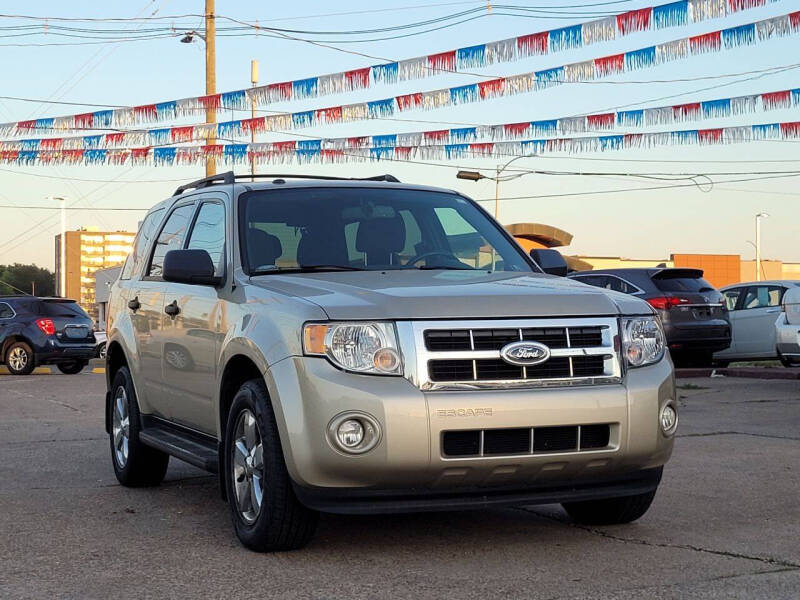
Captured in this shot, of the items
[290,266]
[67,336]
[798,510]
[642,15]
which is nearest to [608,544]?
[798,510]

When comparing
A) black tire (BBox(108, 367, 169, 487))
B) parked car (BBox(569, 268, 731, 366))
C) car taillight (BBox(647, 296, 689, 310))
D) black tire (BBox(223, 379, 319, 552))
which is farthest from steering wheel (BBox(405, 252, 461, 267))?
car taillight (BBox(647, 296, 689, 310))

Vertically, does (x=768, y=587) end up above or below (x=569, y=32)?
below

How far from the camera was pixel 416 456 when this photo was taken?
5133 millimetres

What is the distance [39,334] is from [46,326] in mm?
212

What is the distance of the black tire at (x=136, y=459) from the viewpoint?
307 inches

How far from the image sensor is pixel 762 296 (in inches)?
821

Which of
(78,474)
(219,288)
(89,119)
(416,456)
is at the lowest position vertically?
(78,474)

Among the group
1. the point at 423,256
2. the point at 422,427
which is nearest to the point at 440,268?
the point at 423,256

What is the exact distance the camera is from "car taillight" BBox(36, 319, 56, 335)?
2370 cm

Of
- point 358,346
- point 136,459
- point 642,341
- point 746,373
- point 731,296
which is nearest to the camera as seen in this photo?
point 358,346

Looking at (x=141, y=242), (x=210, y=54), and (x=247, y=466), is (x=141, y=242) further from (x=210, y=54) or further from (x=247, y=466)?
(x=210, y=54)

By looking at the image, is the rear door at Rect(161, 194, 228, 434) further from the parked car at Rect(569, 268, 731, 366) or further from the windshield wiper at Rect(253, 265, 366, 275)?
the parked car at Rect(569, 268, 731, 366)

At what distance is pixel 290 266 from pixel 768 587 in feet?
9.65

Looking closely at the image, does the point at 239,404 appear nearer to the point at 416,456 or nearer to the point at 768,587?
the point at 416,456
